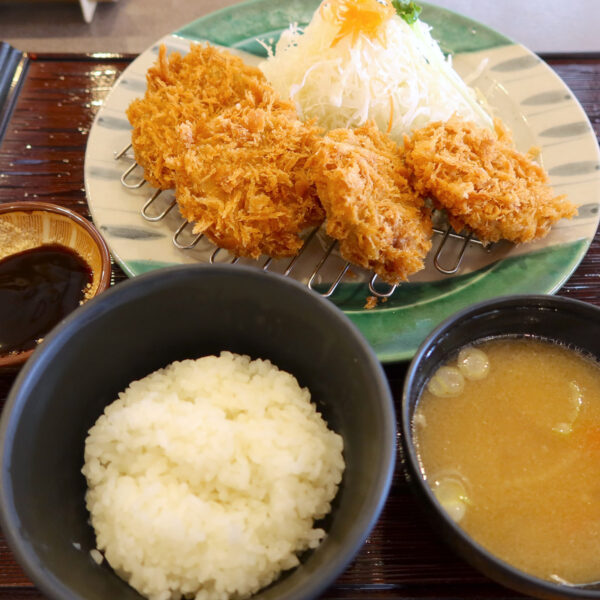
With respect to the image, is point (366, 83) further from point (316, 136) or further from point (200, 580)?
point (200, 580)

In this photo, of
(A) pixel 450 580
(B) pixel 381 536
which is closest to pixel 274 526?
(B) pixel 381 536

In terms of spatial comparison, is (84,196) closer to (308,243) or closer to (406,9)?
(308,243)

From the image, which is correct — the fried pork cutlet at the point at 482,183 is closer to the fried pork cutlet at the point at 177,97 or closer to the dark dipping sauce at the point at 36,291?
the fried pork cutlet at the point at 177,97

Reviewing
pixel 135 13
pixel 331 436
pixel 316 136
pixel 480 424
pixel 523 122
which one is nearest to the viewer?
pixel 331 436

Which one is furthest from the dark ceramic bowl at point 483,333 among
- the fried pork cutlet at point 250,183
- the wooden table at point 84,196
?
the fried pork cutlet at point 250,183

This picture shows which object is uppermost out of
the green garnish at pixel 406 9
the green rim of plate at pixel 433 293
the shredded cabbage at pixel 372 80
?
the green garnish at pixel 406 9

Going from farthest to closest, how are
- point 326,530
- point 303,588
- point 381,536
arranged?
point 381,536 < point 326,530 < point 303,588

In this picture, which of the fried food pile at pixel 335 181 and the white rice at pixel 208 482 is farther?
the fried food pile at pixel 335 181
